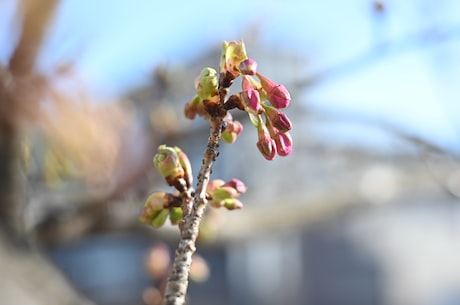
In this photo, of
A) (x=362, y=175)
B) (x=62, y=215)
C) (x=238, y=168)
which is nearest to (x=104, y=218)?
(x=62, y=215)

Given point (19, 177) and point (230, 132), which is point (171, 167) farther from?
point (19, 177)

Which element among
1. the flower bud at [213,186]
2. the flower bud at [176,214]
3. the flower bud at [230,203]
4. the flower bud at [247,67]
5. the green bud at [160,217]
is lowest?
the green bud at [160,217]

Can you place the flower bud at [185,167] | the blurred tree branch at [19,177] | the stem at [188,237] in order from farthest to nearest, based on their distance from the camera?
the blurred tree branch at [19,177], the flower bud at [185,167], the stem at [188,237]

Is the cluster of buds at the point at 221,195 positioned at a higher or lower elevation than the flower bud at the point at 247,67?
lower

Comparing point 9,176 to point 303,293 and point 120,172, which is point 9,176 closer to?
point 120,172

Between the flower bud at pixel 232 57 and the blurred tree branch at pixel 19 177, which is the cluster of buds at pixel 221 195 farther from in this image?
the blurred tree branch at pixel 19 177

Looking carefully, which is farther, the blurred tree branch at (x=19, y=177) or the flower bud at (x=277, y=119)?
the blurred tree branch at (x=19, y=177)

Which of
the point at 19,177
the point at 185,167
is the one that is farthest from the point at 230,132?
the point at 19,177

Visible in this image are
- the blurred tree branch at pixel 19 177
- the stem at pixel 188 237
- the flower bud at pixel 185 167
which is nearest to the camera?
the stem at pixel 188 237

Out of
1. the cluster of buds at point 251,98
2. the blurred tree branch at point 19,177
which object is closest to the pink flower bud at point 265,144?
the cluster of buds at point 251,98
